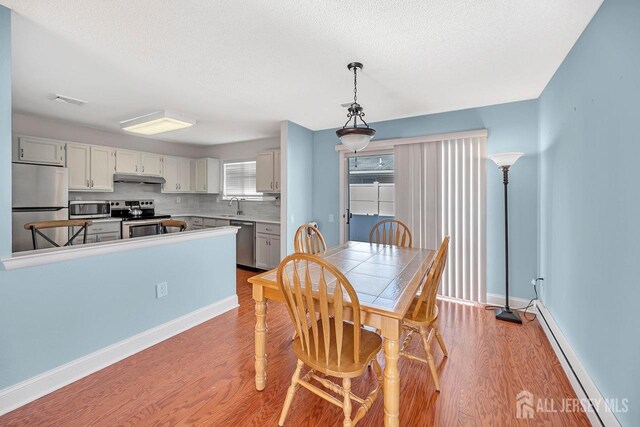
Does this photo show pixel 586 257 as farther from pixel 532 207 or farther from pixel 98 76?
pixel 98 76

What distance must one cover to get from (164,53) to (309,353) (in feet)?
7.76

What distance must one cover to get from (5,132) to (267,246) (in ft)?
10.9

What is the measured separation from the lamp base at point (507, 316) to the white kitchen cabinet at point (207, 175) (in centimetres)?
518

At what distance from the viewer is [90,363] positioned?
200cm

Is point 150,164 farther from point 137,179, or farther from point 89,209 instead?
point 89,209

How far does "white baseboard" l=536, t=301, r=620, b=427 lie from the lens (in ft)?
4.82

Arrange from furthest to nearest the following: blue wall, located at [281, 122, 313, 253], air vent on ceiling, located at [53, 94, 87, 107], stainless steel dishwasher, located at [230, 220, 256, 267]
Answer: stainless steel dishwasher, located at [230, 220, 256, 267], blue wall, located at [281, 122, 313, 253], air vent on ceiling, located at [53, 94, 87, 107]

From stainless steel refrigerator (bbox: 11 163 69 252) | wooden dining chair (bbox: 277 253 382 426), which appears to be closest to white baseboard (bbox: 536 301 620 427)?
wooden dining chair (bbox: 277 253 382 426)

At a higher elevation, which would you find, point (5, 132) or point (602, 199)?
point (5, 132)

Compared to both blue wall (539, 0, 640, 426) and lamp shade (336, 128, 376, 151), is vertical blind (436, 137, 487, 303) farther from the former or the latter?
lamp shade (336, 128, 376, 151)

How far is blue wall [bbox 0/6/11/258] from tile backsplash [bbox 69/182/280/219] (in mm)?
3356

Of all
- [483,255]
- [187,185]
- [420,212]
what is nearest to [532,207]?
[483,255]

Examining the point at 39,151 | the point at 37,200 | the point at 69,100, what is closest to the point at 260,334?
the point at 69,100

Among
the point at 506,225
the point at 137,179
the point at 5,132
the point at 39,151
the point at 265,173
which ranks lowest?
the point at 506,225
